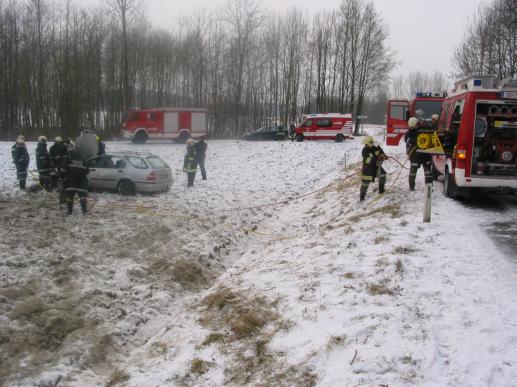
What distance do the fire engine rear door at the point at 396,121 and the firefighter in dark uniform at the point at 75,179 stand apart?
1723 centimetres

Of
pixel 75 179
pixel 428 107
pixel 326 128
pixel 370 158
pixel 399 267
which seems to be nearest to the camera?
pixel 399 267

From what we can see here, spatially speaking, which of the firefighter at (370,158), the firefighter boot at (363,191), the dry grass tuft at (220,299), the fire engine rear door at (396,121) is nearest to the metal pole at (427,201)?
the firefighter at (370,158)

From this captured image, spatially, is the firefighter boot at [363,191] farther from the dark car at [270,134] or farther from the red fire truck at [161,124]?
the dark car at [270,134]

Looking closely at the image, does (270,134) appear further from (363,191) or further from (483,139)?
(483,139)

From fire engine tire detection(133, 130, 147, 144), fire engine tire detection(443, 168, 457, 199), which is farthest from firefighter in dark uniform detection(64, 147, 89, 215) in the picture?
fire engine tire detection(133, 130, 147, 144)

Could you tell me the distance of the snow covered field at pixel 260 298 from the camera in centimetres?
464

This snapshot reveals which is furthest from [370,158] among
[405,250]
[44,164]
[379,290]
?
[44,164]

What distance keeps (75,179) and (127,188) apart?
2.92 meters

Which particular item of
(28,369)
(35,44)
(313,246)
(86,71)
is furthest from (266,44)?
(28,369)

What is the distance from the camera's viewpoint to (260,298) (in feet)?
21.6

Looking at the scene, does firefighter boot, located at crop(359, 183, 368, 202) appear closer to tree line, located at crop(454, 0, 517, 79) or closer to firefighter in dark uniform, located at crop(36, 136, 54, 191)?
firefighter in dark uniform, located at crop(36, 136, 54, 191)

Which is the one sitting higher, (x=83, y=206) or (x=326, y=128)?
(x=326, y=128)

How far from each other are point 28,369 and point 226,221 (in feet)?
25.3

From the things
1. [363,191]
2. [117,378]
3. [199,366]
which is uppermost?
[363,191]
